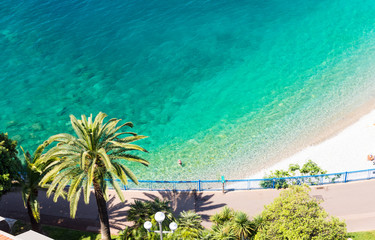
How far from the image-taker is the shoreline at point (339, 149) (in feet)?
103

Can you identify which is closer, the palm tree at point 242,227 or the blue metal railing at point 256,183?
the palm tree at point 242,227

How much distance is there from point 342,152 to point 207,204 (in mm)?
13241

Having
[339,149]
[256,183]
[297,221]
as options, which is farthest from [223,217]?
[339,149]

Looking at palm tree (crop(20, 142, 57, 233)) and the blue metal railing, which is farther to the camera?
the blue metal railing

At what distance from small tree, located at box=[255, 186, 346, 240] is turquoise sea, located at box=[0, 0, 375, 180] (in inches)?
442

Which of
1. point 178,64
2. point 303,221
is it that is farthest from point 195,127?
point 303,221

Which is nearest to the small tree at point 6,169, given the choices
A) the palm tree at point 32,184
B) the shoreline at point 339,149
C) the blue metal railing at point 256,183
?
the palm tree at point 32,184

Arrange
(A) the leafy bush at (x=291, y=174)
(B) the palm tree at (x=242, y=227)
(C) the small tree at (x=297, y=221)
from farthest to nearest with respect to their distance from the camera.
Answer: (A) the leafy bush at (x=291, y=174) < (B) the palm tree at (x=242, y=227) < (C) the small tree at (x=297, y=221)

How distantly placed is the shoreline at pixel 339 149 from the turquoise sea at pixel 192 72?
71cm

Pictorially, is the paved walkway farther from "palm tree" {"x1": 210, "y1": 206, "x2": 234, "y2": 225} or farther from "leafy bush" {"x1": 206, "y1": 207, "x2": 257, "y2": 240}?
"leafy bush" {"x1": 206, "y1": 207, "x2": 257, "y2": 240}

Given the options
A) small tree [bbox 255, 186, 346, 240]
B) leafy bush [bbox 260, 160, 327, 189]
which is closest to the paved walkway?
leafy bush [bbox 260, 160, 327, 189]

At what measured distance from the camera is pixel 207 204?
26.8m

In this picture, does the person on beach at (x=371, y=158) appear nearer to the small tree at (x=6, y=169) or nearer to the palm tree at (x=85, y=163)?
the palm tree at (x=85, y=163)

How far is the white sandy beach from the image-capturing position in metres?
31.3
